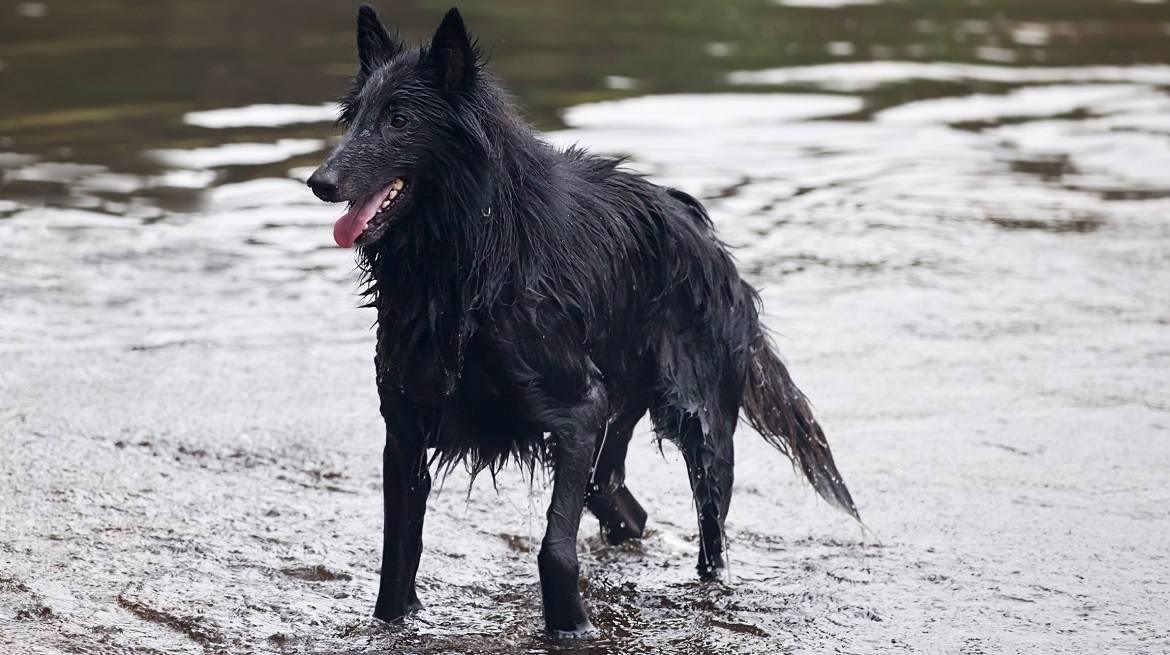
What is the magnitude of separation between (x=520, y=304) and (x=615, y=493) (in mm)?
1242

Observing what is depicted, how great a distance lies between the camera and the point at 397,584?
17.0 ft

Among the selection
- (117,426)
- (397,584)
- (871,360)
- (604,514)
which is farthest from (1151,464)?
(117,426)

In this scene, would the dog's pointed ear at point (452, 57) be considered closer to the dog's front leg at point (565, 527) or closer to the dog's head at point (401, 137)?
the dog's head at point (401, 137)

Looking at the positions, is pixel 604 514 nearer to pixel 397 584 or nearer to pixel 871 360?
pixel 397 584

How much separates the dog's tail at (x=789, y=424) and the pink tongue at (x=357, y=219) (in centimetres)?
173

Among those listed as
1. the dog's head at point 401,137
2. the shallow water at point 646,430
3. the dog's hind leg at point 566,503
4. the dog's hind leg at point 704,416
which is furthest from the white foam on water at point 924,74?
the dog's head at point 401,137

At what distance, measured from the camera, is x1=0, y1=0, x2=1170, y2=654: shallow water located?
5430mm

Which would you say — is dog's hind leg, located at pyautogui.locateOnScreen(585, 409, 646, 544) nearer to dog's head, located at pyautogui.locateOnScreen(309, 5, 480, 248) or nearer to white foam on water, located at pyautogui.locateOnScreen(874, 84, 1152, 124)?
dog's head, located at pyautogui.locateOnScreen(309, 5, 480, 248)

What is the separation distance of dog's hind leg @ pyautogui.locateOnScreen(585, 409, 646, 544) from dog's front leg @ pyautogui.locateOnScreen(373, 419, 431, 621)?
→ 2.22ft

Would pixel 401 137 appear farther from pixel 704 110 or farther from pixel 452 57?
pixel 704 110

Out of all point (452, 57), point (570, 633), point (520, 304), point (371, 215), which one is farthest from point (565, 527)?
point (452, 57)

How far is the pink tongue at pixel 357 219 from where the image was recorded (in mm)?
4578

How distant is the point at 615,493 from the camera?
19.4ft

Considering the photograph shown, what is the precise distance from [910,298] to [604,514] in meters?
3.70
